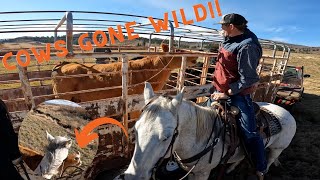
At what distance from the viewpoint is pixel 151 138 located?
6.95 ft

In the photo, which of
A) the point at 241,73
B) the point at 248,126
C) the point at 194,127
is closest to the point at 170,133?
the point at 194,127

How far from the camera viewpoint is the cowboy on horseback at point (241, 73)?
2.93 metres

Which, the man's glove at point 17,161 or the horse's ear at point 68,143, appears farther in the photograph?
the horse's ear at point 68,143

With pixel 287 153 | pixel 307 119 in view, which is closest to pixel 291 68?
pixel 307 119

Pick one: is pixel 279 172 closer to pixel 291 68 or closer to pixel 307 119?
pixel 307 119

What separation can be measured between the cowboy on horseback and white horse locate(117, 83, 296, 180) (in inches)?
13.5

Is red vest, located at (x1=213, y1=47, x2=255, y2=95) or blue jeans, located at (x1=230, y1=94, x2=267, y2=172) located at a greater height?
red vest, located at (x1=213, y1=47, x2=255, y2=95)

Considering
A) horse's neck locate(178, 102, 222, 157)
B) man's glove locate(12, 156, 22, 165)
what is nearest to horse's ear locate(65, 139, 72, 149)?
man's glove locate(12, 156, 22, 165)

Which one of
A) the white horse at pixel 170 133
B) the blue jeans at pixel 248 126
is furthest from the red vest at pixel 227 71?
the white horse at pixel 170 133

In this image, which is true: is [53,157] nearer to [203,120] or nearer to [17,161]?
[17,161]

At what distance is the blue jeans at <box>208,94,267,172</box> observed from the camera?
317 cm

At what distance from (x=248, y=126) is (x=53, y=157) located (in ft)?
7.63

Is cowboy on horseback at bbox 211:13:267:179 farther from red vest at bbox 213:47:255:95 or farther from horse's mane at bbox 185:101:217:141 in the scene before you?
horse's mane at bbox 185:101:217:141

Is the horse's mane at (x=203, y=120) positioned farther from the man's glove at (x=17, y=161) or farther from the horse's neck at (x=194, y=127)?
the man's glove at (x=17, y=161)
